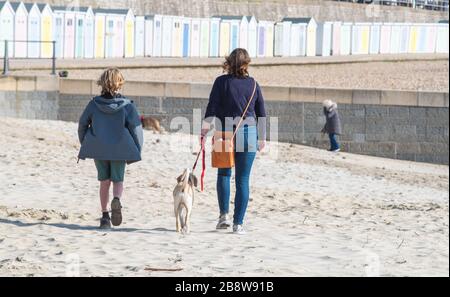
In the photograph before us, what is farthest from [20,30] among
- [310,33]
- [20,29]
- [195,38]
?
Result: [310,33]

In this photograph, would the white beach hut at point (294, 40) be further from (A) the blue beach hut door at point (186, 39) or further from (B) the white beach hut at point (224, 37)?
(A) the blue beach hut door at point (186, 39)

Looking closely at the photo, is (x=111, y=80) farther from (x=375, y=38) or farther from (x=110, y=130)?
(x=375, y=38)

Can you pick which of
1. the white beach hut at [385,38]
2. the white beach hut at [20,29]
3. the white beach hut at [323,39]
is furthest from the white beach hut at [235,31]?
the white beach hut at [20,29]

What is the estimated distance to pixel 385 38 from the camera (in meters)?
66.2

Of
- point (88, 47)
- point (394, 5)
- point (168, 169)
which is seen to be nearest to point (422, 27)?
point (394, 5)

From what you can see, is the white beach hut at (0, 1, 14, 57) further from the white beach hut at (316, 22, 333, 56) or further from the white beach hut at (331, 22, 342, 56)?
the white beach hut at (331, 22, 342, 56)

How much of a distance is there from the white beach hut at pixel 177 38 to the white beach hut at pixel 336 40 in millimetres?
12686

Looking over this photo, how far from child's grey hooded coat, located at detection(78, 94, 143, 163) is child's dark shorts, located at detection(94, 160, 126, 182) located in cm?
8

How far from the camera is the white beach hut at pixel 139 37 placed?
4478 centimetres

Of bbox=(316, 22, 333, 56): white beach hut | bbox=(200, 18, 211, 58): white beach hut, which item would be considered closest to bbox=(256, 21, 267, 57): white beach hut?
bbox=(200, 18, 211, 58): white beach hut

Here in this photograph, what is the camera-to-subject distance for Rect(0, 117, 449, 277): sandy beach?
7.32 meters
